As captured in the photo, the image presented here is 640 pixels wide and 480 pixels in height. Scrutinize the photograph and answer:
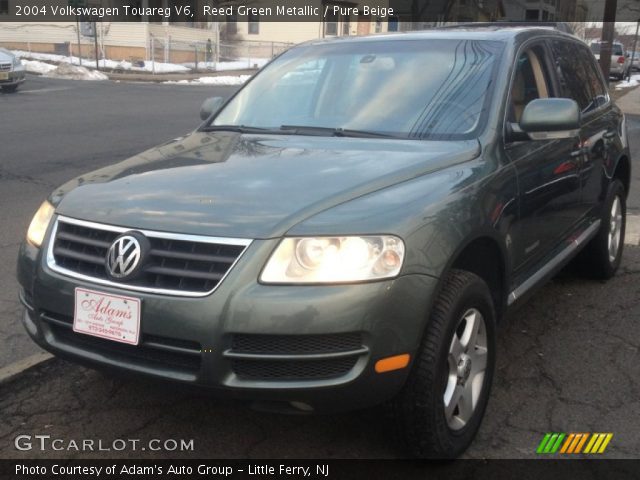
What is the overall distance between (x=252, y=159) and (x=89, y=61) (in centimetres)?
3423

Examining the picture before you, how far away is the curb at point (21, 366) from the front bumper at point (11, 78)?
17084mm

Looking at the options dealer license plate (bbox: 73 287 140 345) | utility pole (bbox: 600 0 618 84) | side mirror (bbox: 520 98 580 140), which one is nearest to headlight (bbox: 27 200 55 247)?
dealer license plate (bbox: 73 287 140 345)

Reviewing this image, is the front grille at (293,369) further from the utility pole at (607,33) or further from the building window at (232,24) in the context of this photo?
the building window at (232,24)

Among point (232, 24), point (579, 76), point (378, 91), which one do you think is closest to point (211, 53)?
point (232, 24)

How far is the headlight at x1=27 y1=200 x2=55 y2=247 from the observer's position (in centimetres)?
294

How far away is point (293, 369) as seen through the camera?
7.90ft

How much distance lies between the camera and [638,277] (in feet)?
17.1

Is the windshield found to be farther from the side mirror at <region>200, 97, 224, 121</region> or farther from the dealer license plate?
the dealer license plate

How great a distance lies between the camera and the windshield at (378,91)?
3480 millimetres

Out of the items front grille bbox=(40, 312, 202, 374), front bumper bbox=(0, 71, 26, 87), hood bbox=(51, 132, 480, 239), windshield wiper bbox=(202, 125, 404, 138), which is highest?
windshield wiper bbox=(202, 125, 404, 138)

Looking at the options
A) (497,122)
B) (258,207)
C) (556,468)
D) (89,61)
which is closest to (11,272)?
(258,207)

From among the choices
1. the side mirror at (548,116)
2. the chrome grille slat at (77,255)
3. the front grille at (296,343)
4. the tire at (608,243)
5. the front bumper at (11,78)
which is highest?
the side mirror at (548,116)

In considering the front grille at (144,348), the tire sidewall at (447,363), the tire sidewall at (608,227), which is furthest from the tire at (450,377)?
the tire sidewall at (608,227)

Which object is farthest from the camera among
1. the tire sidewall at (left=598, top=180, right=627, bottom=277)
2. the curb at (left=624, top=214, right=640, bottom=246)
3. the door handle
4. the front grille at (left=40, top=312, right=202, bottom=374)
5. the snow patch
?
the snow patch
